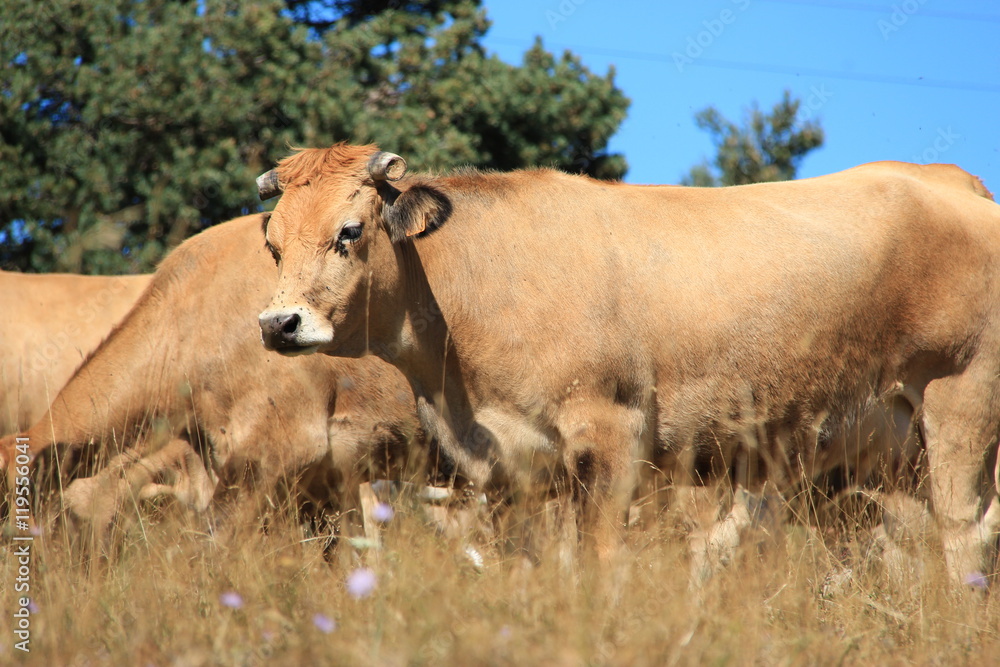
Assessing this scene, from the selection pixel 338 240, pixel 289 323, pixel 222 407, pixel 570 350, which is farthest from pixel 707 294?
pixel 222 407

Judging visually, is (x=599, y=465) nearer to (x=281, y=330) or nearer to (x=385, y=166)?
(x=281, y=330)

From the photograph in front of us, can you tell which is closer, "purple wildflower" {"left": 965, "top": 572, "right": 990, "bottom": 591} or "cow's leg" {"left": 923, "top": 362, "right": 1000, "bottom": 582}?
"purple wildflower" {"left": 965, "top": 572, "right": 990, "bottom": 591}

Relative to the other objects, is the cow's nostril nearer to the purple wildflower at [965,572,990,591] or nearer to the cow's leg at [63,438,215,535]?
the cow's leg at [63,438,215,535]

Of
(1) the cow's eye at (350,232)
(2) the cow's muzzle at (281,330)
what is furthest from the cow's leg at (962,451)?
(2) the cow's muzzle at (281,330)

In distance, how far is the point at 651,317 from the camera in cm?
514

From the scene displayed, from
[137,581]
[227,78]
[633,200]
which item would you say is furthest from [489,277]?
[227,78]

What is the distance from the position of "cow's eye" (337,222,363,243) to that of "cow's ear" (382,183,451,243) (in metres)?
0.25

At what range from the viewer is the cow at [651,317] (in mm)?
4895

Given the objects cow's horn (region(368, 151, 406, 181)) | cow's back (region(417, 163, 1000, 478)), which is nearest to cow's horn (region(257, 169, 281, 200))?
cow's horn (region(368, 151, 406, 181))

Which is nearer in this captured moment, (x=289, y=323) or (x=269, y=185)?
(x=289, y=323)

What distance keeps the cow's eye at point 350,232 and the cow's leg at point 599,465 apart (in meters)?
1.40

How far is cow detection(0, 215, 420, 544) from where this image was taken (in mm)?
5957

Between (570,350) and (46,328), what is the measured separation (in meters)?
5.67

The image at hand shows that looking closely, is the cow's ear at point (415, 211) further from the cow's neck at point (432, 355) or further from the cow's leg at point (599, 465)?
the cow's leg at point (599, 465)
